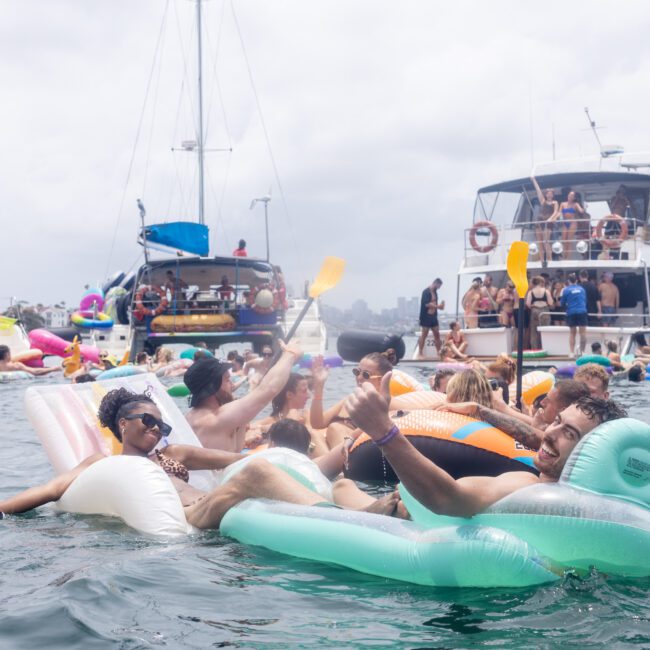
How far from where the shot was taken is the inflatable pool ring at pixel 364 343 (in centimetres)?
1334

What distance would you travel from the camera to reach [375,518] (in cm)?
409

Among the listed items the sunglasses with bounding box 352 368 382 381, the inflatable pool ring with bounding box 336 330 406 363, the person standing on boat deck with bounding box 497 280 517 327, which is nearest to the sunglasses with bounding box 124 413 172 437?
the sunglasses with bounding box 352 368 382 381

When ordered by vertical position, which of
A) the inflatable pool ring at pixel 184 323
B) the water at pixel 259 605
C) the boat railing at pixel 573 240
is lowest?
the water at pixel 259 605

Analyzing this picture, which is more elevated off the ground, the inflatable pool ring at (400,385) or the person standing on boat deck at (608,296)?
the person standing on boat deck at (608,296)

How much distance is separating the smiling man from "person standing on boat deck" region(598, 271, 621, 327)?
14.1 m

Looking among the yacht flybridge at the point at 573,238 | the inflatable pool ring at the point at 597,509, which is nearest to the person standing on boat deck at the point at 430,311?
the yacht flybridge at the point at 573,238

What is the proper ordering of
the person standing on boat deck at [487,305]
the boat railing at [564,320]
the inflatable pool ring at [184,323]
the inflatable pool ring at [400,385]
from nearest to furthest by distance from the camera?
the inflatable pool ring at [400,385]
the boat railing at [564,320]
the person standing on boat deck at [487,305]
the inflatable pool ring at [184,323]

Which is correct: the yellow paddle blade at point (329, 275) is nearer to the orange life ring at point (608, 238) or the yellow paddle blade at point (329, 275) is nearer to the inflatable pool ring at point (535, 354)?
the inflatable pool ring at point (535, 354)

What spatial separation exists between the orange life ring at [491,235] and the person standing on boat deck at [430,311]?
1617mm

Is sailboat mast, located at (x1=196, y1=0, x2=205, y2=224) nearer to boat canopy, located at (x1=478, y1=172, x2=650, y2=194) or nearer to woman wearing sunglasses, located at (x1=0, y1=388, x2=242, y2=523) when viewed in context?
boat canopy, located at (x1=478, y1=172, x2=650, y2=194)

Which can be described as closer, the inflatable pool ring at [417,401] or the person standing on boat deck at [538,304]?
the inflatable pool ring at [417,401]

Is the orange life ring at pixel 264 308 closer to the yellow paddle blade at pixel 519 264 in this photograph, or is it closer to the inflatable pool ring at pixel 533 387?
the inflatable pool ring at pixel 533 387

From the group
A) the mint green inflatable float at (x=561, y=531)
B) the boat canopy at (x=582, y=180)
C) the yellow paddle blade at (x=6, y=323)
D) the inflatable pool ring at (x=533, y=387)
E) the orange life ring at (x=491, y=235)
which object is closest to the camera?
the mint green inflatable float at (x=561, y=531)

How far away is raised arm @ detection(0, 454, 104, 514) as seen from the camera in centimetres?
518
